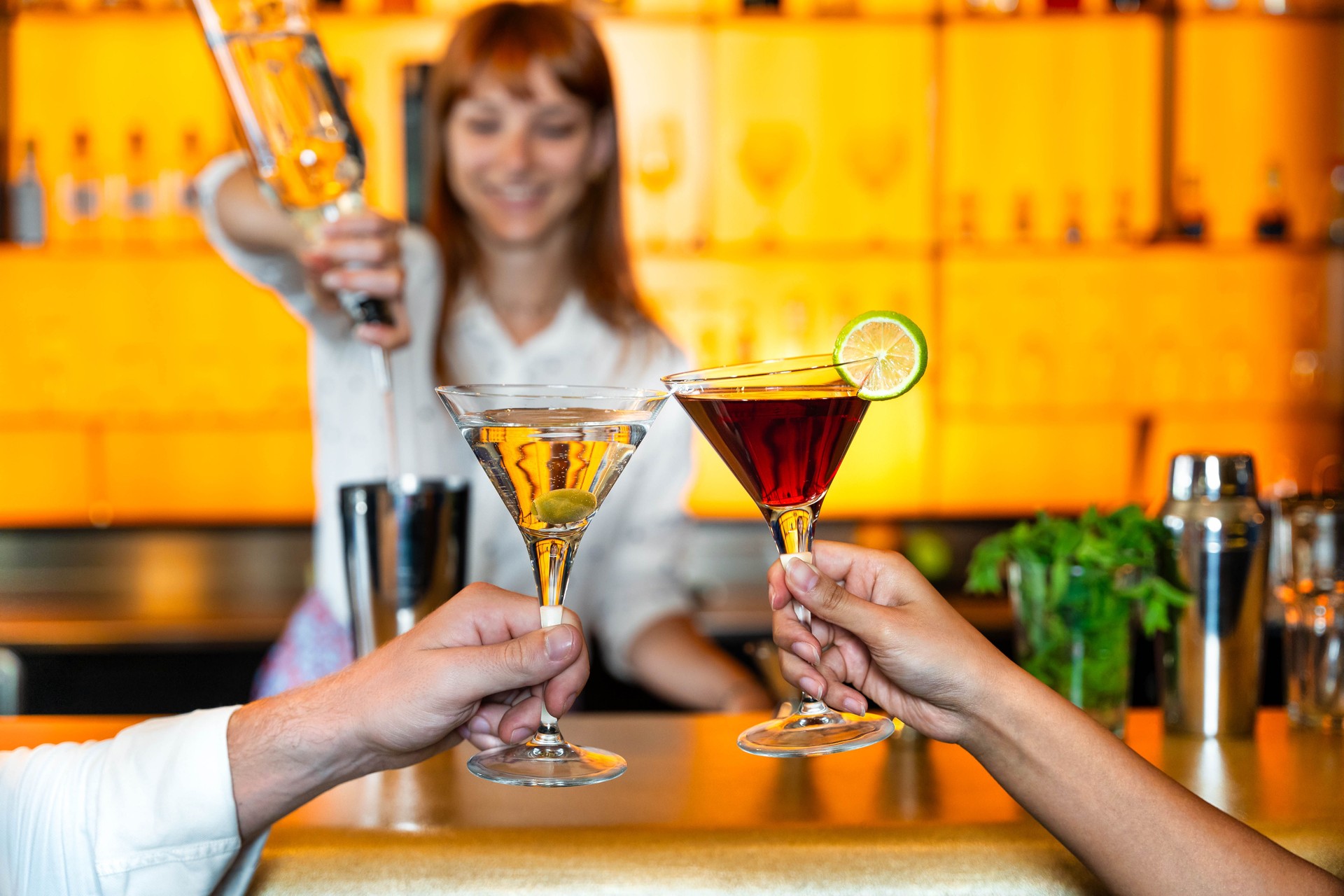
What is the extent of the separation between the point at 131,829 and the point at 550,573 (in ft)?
1.14

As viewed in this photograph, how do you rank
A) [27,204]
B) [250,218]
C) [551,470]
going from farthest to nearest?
[27,204] → [250,218] → [551,470]

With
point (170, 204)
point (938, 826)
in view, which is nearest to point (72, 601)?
point (170, 204)

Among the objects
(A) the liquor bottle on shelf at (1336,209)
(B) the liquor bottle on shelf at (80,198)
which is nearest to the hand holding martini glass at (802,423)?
(B) the liquor bottle on shelf at (80,198)

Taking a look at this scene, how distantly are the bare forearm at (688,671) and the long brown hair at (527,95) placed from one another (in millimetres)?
566

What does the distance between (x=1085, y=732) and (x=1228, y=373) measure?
10.6 ft

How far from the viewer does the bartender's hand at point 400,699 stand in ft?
2.82

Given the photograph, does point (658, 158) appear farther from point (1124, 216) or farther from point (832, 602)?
point (832, 602)

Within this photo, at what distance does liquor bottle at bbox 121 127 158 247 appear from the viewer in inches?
141

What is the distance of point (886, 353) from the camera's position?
1028mm

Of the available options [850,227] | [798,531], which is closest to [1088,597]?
[798,531]

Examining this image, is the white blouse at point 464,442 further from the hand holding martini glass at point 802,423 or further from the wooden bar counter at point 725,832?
the hand holding martini glass at point 802,423

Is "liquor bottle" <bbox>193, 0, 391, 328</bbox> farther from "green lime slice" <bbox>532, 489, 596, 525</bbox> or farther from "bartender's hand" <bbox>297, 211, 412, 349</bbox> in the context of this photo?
"green lime slice" <bbox>532, 489, 596, 525</bbox>

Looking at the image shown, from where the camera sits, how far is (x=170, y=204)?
360cm

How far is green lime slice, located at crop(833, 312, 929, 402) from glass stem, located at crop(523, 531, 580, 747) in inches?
10.3
